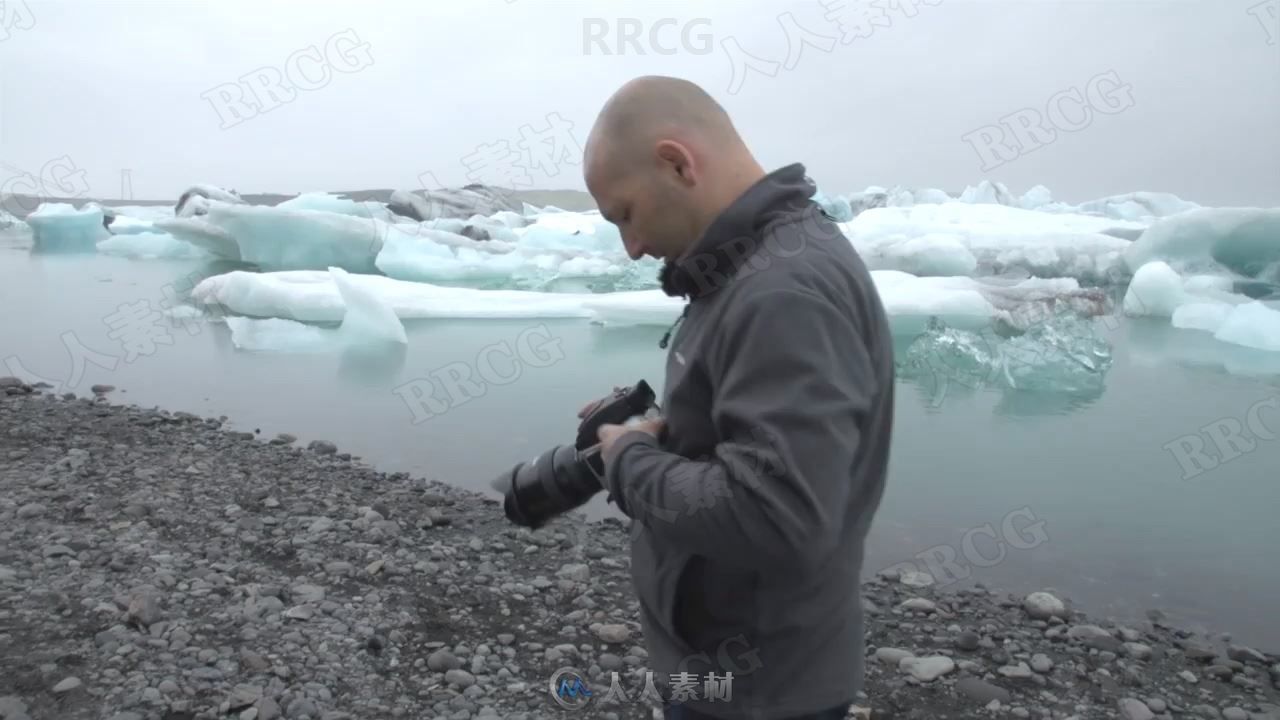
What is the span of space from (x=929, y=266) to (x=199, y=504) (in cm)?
1171

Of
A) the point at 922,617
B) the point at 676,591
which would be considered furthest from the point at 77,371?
the point at 676,591

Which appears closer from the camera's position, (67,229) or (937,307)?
(937,307)

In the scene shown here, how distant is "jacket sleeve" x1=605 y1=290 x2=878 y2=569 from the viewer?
860 mm

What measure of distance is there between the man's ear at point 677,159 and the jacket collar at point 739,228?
6 centimetres

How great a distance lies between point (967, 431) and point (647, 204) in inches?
194

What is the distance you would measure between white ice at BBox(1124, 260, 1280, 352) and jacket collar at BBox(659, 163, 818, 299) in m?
9.41

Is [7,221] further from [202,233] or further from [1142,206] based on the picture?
[1142,206]

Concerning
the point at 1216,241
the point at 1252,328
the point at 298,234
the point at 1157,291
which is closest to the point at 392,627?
the point at 1252,328

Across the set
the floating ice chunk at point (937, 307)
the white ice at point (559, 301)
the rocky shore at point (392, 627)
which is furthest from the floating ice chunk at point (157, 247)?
the rocky shore at point (392, 627)

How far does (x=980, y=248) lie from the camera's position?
14602 millimetres

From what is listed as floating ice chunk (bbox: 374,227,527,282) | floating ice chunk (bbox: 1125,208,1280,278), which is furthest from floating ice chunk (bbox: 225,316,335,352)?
floating ice chunk (bbox: 1125,208,1280,278)

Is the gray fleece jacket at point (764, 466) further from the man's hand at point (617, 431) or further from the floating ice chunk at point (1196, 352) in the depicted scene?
the floating ice chunk at point (1196, 352)

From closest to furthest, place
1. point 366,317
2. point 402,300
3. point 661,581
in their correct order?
point 661,581, point 366,317, point 402,300

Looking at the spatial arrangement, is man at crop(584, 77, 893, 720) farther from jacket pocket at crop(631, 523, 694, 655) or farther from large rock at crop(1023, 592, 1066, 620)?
large rock at crop(1023, 592, 1066, 620)
